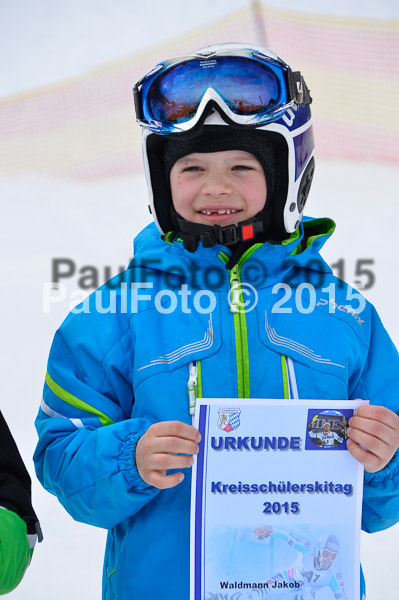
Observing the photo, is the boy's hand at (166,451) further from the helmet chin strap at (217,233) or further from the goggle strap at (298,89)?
the goggle strap at (298,89)

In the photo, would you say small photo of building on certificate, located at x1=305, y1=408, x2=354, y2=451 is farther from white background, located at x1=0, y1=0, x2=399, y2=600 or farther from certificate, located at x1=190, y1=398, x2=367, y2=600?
white background, located at x1=0, y1=0, x2=399, y2=600

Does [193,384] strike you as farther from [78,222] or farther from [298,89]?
[78,222]

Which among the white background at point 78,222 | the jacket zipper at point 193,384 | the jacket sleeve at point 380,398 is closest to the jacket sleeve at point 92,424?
the jacket zipper at point 193,384

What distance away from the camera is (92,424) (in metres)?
1.51

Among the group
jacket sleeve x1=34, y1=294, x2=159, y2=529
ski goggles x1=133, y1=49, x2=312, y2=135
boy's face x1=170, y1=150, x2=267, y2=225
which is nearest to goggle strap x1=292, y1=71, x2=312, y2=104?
ski goggles x1=133, y1=49, x2=312, y2=135

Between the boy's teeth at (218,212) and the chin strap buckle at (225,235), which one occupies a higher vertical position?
the boy's teeth at (218,212)

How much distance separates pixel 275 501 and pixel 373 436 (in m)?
0.21

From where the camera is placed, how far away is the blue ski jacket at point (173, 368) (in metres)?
1.47

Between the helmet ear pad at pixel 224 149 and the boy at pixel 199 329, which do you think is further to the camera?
the helmet ear pad at pixel 224 149

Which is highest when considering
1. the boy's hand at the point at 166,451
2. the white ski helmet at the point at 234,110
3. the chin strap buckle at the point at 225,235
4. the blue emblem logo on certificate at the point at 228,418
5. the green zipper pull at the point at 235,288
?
the white ski helmet at the point at 234,110

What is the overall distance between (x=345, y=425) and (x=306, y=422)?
0.07 metres

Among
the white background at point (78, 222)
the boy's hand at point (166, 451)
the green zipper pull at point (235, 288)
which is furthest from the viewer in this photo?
the white background at point (78, 222)

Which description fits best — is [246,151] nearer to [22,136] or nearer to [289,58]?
[289,58]

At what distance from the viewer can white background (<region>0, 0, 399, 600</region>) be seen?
8.36ft
